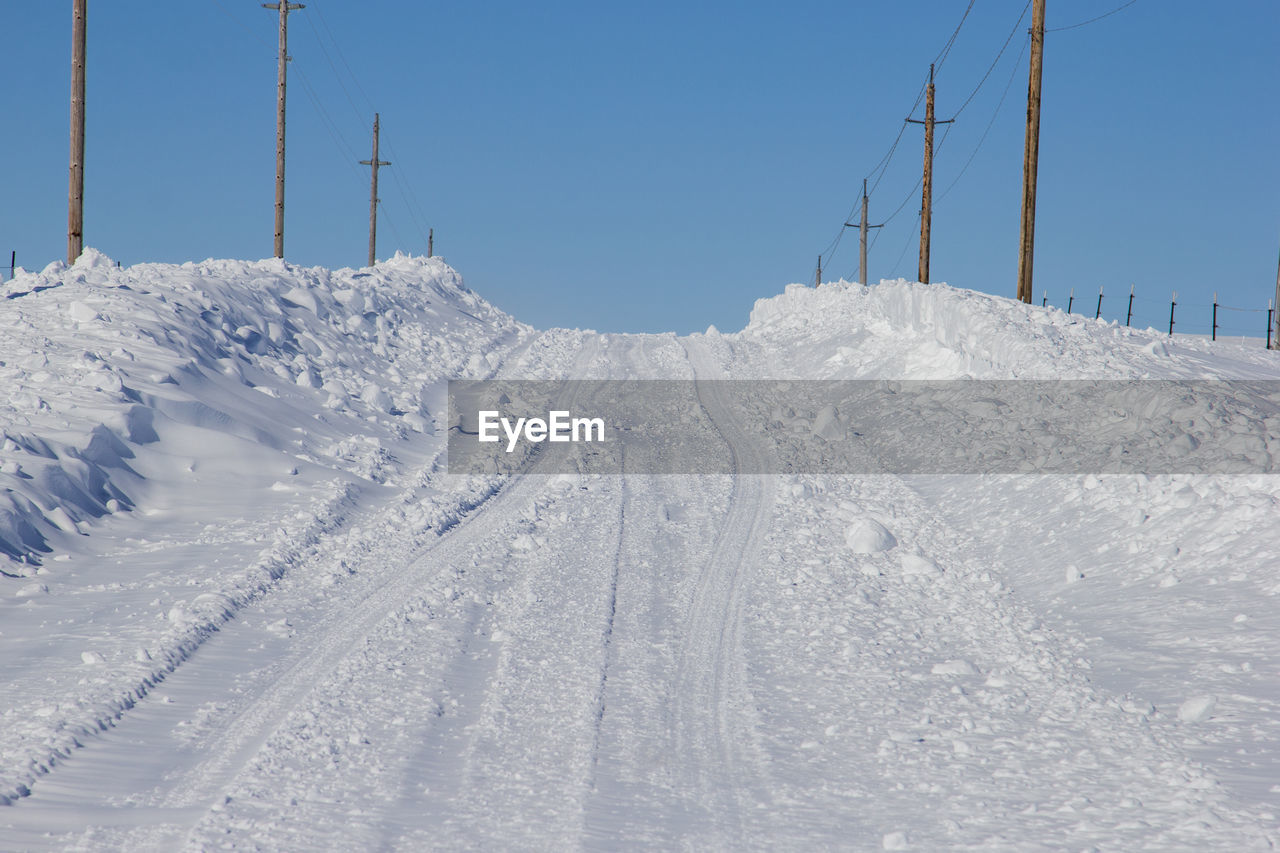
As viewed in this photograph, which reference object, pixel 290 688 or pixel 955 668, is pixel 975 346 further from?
pixel 290 688

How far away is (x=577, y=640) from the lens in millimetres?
6867

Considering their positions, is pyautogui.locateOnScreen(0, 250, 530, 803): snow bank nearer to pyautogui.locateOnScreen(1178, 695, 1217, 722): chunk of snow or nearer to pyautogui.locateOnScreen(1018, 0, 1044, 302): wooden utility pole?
pyautogui.locateOnScreen(1178, 695, 1217, 722): chunk of snow

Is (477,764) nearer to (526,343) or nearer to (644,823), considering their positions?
(644,823)

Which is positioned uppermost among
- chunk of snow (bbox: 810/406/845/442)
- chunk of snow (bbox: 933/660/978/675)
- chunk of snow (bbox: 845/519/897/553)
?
chunk of snow (bbox: 810/406/845/442)

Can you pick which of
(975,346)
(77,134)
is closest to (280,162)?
(77,134)

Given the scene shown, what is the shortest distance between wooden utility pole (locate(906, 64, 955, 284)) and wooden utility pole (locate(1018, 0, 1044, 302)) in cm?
1009

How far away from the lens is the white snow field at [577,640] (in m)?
4.46

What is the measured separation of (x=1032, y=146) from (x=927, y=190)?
1109cm

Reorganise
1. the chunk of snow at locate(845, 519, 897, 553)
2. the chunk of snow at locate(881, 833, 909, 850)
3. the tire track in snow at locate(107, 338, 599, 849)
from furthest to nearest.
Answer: the chunk of snow at locate(845, 519, 897, 553)
the tire track in snow at locate(107, 338, 599, 849)
the chunk of snow at locate(881, 833, 909, 850)

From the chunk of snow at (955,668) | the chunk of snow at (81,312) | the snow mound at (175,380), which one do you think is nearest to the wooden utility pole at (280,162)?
the snow mound at (175,380)

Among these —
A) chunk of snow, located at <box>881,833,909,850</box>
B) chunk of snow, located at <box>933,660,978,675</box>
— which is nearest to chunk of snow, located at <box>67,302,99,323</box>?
chunk of snow, located at <box>933,660,978,675</box>

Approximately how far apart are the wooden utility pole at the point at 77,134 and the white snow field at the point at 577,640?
12.8 ft

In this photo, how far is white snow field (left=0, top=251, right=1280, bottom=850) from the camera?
14.6 feet

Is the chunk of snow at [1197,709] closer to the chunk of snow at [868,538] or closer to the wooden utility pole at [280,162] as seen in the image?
the chunk of snow at [868,538]
